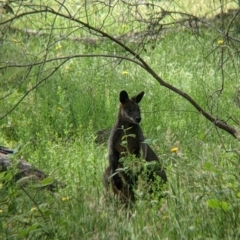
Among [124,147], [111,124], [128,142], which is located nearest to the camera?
[124,147]

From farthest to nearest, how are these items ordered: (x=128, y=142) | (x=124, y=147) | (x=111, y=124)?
(x=111, y=124), (x=128, y=142), (x=124, y=147)

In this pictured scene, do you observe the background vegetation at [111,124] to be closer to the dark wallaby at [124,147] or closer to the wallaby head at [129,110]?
the dark wallaby at [124,147]

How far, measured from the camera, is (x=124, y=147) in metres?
9.18

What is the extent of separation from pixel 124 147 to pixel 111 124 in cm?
280

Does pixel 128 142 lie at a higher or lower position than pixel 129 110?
lower

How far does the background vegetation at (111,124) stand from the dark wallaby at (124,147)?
0.67 ft

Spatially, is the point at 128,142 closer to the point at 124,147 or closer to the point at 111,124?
the point at 124,147

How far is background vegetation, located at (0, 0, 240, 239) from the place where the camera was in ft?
20.7

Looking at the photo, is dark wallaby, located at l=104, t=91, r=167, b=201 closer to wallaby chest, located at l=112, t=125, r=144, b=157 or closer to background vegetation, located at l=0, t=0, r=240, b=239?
wallaby chest, located at l=112, t=125, r=144, b=157

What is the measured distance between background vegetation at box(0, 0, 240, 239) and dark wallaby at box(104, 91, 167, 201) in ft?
0.67

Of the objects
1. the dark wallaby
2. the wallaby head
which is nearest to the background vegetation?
the dark wallaby

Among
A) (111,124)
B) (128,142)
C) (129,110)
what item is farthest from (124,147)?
(111,124)

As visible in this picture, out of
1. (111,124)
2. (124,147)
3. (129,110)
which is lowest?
(124,147)

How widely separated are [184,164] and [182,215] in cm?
41
